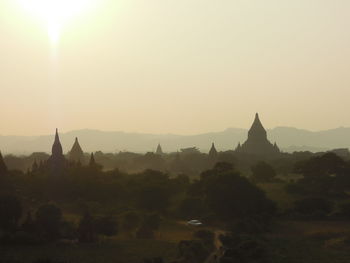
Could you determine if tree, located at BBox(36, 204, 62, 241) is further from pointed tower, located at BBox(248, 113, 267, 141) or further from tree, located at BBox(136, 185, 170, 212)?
pointed tower, located at BBox(248, 113, 267, 141)

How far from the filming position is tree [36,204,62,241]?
129ft

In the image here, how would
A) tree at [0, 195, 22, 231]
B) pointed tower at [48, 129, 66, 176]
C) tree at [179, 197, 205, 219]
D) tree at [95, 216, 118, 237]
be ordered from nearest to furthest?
tree at [95, 216, 118, 237] → tree at [0, 195, 22, 231] → tree at [179, 197, 205, 219] → pointed tower at [48, 129, 66, 176]

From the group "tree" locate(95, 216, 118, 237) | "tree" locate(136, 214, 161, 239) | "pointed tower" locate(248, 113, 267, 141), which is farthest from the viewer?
"pointed tower" locate(248, 113, 267, 141)

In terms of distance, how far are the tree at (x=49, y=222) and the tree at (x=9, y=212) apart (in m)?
2.93

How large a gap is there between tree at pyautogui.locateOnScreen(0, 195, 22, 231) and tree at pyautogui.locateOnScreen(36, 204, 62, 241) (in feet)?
9.62

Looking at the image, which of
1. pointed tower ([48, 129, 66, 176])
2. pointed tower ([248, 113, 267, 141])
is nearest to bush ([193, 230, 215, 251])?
pointed tower ([48, 129, 66, 176])

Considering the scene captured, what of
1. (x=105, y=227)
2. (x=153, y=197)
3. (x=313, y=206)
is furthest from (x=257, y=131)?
(x=105, y=227)

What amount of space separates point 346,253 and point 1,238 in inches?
982

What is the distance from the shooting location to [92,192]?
60.1 metres

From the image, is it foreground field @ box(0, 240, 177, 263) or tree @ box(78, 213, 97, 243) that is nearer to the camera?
foreground field @ box(0, 240, 177, 263)

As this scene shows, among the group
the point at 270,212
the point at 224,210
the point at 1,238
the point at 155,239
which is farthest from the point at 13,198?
the point at 270,212

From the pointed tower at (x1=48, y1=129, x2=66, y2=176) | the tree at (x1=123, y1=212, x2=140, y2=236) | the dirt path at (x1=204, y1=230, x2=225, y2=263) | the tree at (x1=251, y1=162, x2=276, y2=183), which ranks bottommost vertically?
the dirt path at (x1=204, y1=230, x2=225, y2=263)

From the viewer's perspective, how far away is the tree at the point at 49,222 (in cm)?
3947

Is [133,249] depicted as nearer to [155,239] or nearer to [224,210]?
[155,239]
